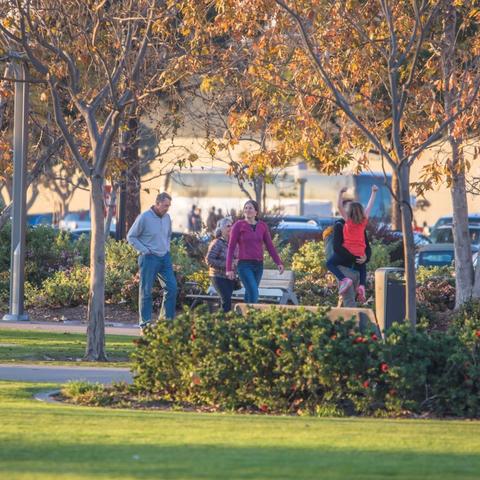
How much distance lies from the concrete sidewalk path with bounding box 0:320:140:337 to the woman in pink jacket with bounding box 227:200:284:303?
233 cm

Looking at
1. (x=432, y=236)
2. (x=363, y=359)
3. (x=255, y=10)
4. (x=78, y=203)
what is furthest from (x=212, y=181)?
(x=363, y=359)

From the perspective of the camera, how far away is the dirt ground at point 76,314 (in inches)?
850

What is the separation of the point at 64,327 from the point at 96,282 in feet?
18.1

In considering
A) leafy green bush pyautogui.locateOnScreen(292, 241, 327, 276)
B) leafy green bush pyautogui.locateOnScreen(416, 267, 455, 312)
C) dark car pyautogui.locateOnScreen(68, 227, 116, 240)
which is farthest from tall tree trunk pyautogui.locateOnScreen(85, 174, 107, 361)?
dark car pyautogui.locateOnScreen(68, 227, 116, 240)

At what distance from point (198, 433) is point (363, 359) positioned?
82.8 inches

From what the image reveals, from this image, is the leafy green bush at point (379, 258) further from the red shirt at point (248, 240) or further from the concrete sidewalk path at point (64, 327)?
the red shirt at point (248, 240)

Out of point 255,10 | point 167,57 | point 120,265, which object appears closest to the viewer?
point 255,10

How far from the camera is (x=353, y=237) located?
1586cm

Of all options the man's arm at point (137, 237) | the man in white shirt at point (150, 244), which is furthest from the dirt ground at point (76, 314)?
the man's arm at point (137, 237)

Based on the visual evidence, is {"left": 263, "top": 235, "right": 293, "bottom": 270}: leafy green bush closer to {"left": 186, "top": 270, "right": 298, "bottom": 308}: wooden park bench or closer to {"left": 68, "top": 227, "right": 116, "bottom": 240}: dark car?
{"left": 186, "top": 270, "right": 298, "bottom": 308}: wooden park bench

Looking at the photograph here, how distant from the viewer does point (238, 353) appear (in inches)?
435

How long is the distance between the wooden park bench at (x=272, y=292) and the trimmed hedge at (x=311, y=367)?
8162 millimetres

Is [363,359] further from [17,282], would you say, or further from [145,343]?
[17,282]

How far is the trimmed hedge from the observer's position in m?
10.6
